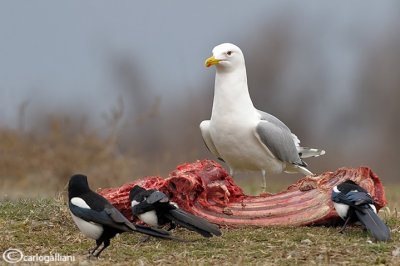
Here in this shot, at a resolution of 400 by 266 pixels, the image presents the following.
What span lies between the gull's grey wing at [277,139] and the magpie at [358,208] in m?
1.95

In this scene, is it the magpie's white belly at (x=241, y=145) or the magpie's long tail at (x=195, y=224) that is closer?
the magpie's long tail at (x=195, y=224)

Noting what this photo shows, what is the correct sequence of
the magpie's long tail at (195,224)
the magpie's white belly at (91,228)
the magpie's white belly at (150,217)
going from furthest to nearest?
the magpie's white belly at (150,217)
the magpie's long tail at (195,224)
the magpie's white belly at (91,228)

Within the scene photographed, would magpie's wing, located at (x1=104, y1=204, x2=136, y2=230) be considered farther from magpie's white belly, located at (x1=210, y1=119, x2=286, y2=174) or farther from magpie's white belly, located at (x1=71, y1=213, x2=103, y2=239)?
magpie's white belly, located at (x1=210, y1=119, x2=286, y2=174)

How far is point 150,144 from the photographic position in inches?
642

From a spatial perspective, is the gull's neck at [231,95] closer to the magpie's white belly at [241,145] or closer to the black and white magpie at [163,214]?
the magpie's white belly at [241,145]

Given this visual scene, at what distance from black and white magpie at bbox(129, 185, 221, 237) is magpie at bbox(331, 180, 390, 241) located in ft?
3.80

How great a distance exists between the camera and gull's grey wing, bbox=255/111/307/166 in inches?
301

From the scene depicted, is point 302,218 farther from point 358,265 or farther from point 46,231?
point 46,231

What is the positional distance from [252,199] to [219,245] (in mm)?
1281

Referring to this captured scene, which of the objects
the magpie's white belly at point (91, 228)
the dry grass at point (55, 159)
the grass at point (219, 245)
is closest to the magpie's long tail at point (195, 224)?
the grass at point (219, 245)

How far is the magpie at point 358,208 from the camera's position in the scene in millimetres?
5266

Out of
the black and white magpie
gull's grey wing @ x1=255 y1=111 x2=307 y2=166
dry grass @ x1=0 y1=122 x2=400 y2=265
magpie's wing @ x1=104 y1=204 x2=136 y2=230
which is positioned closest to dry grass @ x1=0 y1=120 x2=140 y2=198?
dry grass @ x1=0 y1=122 x2=400 y2=265

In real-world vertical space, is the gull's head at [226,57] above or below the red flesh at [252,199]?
above

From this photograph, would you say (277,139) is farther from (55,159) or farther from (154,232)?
(55,159)
